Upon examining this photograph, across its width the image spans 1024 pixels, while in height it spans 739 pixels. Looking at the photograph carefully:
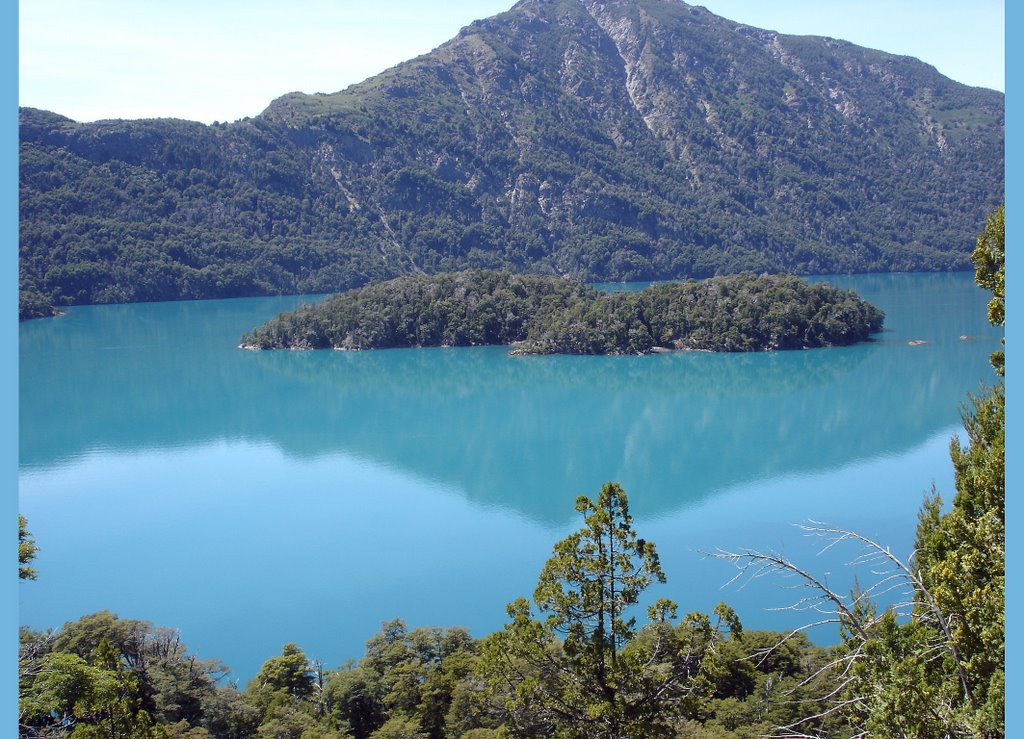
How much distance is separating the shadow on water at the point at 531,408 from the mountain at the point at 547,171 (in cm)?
4449

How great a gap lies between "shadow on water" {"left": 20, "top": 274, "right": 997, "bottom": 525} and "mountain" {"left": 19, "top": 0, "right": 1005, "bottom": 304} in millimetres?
44492

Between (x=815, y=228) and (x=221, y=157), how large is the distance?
8073cm

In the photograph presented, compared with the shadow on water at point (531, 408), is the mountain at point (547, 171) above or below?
above

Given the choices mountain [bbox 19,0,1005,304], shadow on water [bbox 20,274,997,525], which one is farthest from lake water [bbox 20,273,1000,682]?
mountain [bbox 19,0,1005,304]

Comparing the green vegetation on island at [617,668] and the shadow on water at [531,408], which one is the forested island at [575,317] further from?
the green vegetation on island at [617,668]

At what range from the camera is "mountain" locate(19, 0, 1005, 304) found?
105 metres

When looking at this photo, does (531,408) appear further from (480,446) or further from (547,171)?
(547,171)

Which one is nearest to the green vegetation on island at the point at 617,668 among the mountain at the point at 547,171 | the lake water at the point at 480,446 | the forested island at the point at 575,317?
the lake water at the point at 480,446

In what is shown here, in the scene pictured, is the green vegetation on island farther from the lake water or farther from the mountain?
the mountain

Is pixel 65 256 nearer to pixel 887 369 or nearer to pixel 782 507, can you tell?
pixel 887 369

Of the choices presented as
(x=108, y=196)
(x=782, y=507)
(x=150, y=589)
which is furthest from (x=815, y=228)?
(x=150, y=589)

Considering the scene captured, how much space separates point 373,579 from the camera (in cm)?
2023

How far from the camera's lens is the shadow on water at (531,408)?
2947 cm

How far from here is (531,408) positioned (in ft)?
127
